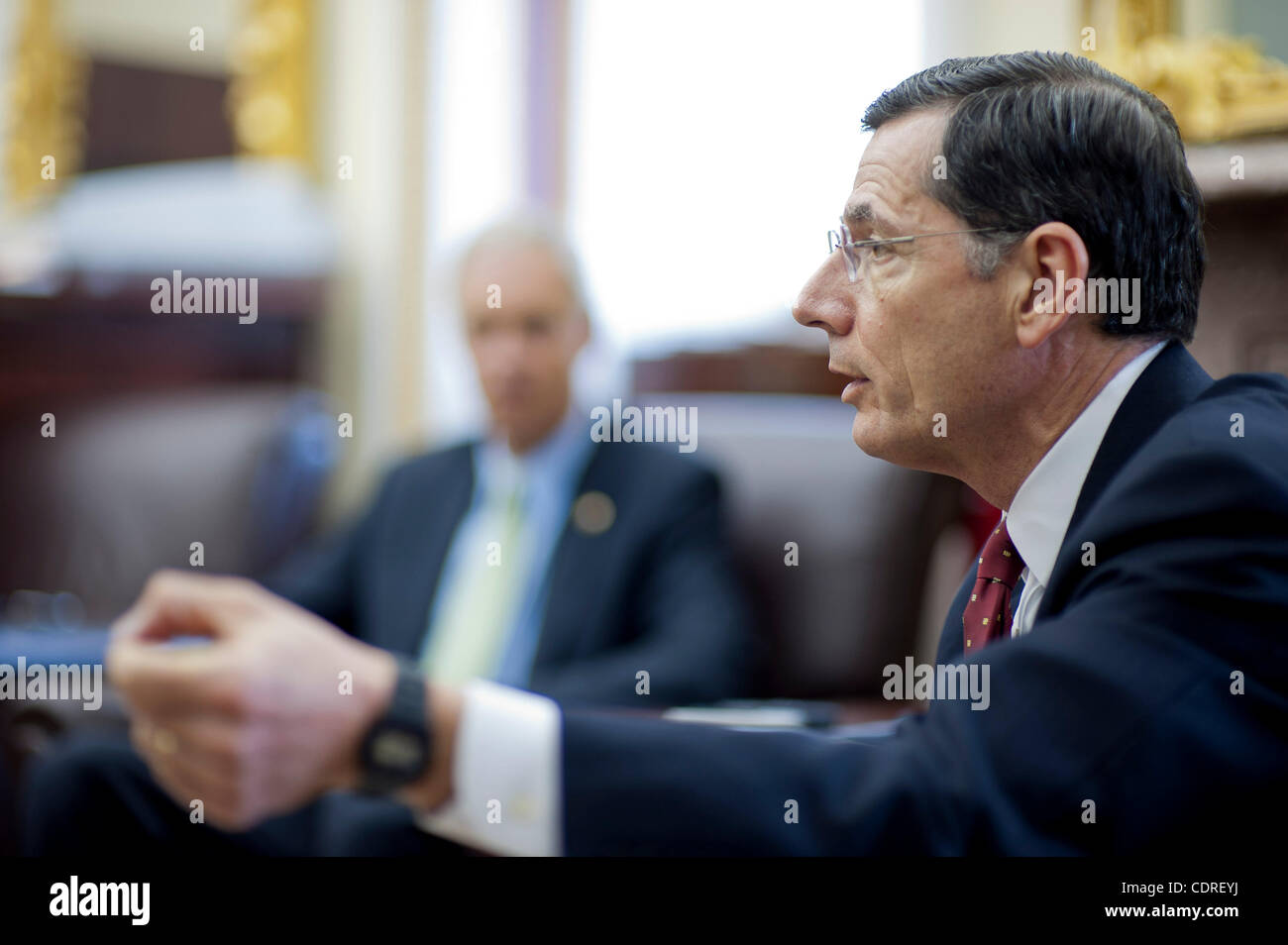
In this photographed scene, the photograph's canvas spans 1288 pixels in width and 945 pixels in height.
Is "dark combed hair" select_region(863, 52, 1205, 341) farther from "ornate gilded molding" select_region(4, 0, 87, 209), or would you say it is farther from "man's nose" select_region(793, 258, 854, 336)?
"ornate gilded molding" select_region(4, 0, 87, 209)

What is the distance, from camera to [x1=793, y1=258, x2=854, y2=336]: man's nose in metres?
0.50

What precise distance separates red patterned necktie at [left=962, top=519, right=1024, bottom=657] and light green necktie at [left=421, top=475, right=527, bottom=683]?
98cm

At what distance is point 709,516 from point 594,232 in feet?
3.78

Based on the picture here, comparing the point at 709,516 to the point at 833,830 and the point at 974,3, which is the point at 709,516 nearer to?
the point at 974,3

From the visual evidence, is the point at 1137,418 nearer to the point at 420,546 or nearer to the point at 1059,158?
the point at 1059,158

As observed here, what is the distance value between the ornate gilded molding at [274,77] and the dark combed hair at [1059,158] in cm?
260

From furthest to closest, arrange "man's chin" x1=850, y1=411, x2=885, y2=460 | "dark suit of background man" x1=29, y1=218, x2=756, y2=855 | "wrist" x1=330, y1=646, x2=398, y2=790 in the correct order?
1. "dark suit of background man" x1=29, y1=218, x2=756, y2=855
2. "man's chin" x1=850, y1=411, x2=885, y2=460
3. "wrist" x1=330, y1=646, x2=398, y2=790

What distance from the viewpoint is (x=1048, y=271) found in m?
0.49

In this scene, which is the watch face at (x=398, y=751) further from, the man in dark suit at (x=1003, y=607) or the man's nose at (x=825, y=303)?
the man's nose at (x=825, y=303)

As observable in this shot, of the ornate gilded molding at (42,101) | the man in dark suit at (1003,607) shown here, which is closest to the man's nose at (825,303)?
the man in dark suit at (1003,607)

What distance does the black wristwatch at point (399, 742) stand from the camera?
0.41m

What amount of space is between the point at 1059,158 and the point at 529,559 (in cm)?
113

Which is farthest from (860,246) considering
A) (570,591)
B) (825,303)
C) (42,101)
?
(42,101)

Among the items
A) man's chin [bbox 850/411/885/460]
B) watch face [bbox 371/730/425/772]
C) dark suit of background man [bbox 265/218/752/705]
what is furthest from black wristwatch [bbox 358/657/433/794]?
dark suit of background man [bbox 265/218/752/705]
